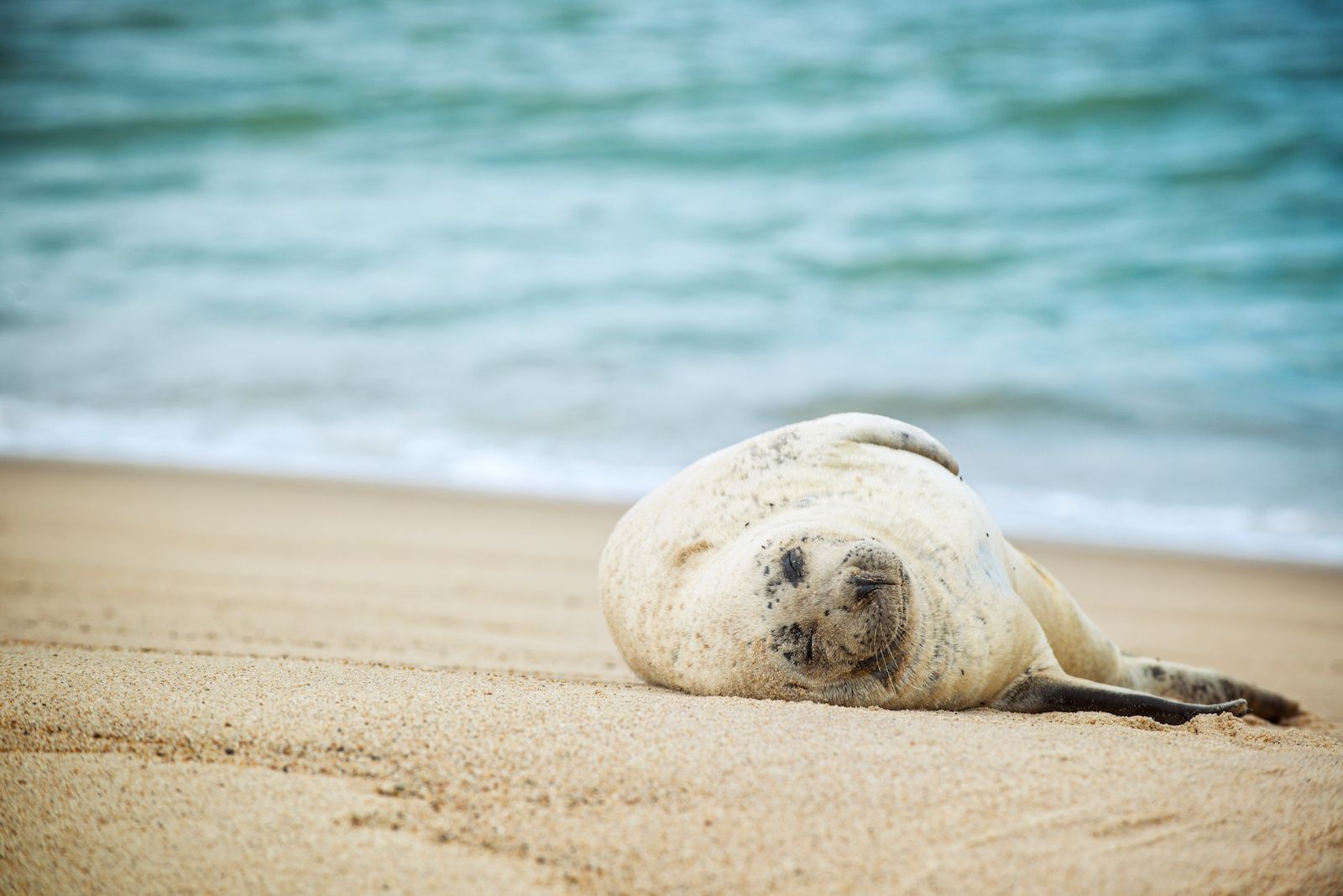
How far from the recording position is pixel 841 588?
2424 millimetres

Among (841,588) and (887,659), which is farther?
(887,659)

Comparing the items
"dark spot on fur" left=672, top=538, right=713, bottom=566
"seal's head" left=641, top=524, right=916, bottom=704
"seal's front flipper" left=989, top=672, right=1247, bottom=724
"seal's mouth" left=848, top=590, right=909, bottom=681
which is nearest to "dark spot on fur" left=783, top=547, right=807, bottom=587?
"seal's head" left=641, top=524, right=916, bottom=704

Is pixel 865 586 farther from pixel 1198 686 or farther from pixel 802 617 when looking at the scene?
pixel 1198 686

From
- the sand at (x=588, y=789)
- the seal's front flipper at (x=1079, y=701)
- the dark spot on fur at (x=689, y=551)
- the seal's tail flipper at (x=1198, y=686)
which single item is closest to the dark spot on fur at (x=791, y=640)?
the sand at (x=588, y=789)

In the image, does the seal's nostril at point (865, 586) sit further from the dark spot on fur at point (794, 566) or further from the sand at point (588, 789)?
the sand at point (588, 789)

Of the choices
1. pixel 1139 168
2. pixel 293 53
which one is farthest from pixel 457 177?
pixel 1139 168

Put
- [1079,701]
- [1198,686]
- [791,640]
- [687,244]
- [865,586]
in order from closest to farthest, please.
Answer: [865,586]
[791,640]
[1079,701]
[1198,686]
[687,244]

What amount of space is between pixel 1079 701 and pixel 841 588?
2.71 feet

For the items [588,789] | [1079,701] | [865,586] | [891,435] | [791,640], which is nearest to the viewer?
[588,789]

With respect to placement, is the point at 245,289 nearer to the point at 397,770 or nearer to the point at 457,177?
the point at 457,177

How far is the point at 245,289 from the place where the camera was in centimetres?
1088

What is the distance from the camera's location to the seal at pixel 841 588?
2510mm

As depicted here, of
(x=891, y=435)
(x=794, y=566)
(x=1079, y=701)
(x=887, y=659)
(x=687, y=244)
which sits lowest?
(x=1079, y=701)

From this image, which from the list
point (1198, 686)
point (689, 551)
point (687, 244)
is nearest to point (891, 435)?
point (689, 551)
